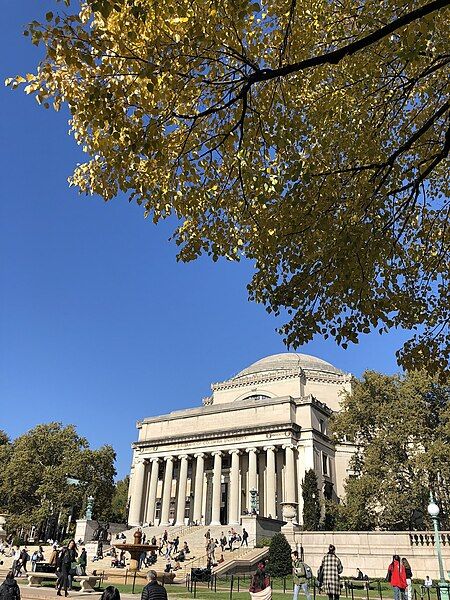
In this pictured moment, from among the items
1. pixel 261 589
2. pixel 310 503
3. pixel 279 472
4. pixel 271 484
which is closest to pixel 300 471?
pixel 271 484

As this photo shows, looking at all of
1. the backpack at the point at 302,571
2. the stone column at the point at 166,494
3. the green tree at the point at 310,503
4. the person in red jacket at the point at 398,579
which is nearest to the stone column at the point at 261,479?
the green tree at the point at 310,503

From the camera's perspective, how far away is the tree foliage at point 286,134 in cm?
697

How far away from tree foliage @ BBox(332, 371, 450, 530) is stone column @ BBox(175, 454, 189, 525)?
20937mm

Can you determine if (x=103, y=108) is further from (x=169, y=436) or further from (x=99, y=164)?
(x=169, y=436)

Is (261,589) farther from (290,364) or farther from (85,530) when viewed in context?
(290,364)

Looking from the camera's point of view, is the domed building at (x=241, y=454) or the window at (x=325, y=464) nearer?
the domed building at (x=241, y=454)

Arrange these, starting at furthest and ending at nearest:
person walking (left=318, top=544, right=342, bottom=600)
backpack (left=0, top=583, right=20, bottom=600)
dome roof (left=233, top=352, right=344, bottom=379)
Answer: dome roof (left=233, top=352, right=344, bottom=379), person walking (left=318, top=544, right=342, bottom=600), backpack (left=0, top=583, right=20, bottom=600)

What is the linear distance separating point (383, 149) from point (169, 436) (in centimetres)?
5508

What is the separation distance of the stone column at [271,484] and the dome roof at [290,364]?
1563 cm

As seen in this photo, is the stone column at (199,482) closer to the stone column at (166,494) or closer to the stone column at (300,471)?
the stone column at (166,494)

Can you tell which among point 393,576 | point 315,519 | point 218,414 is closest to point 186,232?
point 393,576

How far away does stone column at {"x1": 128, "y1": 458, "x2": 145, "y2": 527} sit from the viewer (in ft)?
190

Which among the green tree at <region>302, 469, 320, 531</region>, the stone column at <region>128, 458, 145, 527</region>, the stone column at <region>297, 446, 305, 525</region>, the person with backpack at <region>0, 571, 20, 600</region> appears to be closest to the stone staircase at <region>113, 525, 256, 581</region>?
the green tree at <region>302, 469, 320, 531</region>

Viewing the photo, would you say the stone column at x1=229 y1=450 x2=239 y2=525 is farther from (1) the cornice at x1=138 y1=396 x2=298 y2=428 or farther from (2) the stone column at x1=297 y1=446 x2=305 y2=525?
(2) the stone column at x1=297 y1=446 x2=305 y2=525
